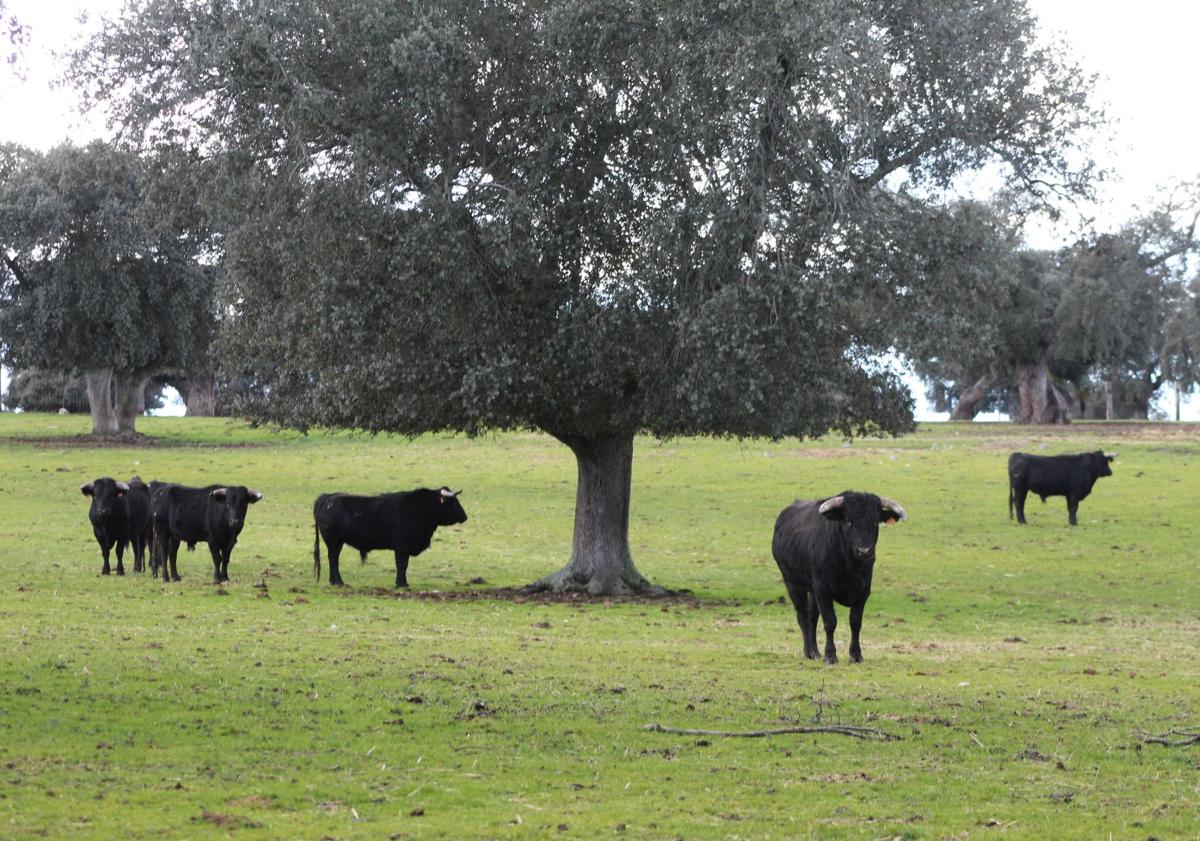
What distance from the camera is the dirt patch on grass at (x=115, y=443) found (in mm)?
53469

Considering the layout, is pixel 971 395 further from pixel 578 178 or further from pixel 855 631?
pixel 855 631

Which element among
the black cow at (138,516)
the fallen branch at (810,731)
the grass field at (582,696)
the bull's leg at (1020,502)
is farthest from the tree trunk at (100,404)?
the fallen branch at (810,731)

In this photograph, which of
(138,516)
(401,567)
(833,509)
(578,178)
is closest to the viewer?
(833,509)

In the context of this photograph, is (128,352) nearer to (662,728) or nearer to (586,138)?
(586,138)

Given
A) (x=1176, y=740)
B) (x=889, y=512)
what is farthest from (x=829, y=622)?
(x=1176, y=740)

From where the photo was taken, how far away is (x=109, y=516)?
83.8ft

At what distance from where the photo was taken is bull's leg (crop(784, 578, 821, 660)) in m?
16.8

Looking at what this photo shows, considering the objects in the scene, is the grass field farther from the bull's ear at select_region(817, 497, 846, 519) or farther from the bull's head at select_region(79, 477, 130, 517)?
the bull's ear at select_region(817, 497, 846, 519)

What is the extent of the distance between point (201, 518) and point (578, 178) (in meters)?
8.63

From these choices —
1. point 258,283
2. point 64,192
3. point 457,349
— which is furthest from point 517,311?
point 64,192

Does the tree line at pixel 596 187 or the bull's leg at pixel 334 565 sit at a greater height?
the tree line at pixel 596 187

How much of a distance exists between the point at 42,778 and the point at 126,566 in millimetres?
18786

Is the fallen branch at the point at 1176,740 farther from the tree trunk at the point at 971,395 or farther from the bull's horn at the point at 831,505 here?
the tree trunk at the point at 971,395

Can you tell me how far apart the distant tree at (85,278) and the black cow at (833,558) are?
3954cm
